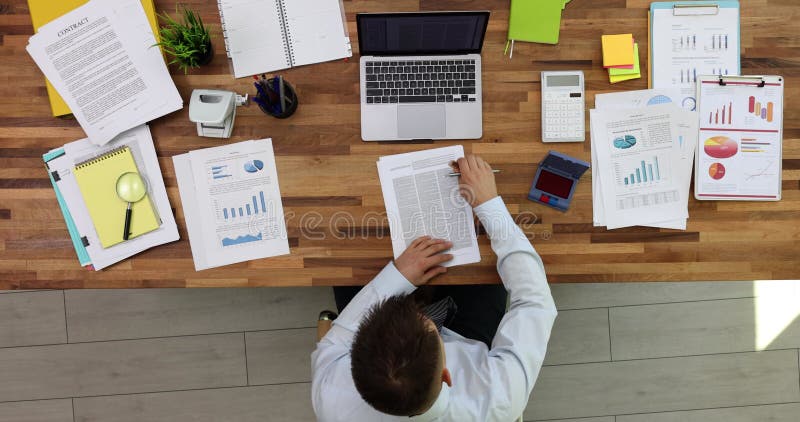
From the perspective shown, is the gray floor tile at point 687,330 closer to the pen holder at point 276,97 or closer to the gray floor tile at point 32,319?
the pen holder at point 276,97

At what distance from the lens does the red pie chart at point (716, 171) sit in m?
1.41

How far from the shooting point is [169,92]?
1.42 meters

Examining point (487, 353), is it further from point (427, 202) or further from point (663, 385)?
point (663, 385)

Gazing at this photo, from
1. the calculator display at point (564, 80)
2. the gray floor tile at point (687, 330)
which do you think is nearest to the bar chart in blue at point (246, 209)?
the calculator display at point (564, 80)

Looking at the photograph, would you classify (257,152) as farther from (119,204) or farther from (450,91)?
(450,91)

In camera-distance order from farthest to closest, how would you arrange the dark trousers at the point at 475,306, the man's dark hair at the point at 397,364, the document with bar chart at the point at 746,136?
the dark trousers at the point at 475,306 < the document with bar chart at the point at 746,136 < the man's dark hair at the point at 397,364

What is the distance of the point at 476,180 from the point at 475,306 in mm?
449

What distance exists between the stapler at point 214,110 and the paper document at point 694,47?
1.20 meters

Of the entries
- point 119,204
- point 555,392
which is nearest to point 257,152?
point 119,204

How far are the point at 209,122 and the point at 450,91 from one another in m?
0.67

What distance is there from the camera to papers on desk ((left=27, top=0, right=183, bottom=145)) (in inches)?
55.5

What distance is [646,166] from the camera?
1.42 m

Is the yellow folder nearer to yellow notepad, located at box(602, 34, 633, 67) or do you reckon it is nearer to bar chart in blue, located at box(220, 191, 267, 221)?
bar chart in blue, located at box(220, 191, 267, 221)

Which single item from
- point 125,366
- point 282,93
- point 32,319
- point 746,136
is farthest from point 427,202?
point 32,319
